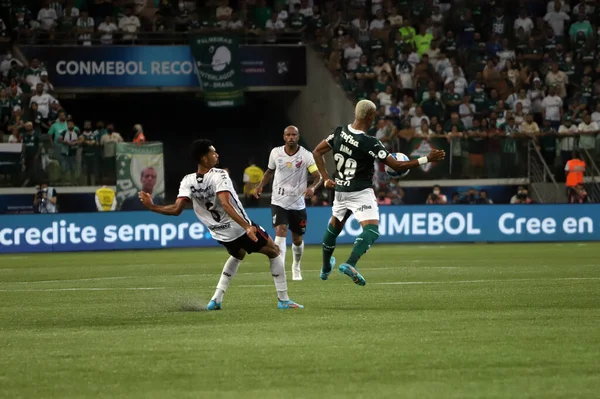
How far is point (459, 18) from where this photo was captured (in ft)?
125

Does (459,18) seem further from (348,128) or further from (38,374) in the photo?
(38,374)

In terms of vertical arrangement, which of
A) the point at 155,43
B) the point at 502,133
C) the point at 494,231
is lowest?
the point at 494,231

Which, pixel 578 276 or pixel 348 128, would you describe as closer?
pixel 348 128

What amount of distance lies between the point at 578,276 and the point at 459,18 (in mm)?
21928

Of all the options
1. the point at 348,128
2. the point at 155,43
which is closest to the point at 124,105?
the point at 155,43

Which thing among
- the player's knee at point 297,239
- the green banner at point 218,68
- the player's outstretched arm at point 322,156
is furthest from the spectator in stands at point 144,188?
the player's outstretched arm at point 322,156

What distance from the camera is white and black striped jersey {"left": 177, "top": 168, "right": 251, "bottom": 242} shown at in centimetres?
1252

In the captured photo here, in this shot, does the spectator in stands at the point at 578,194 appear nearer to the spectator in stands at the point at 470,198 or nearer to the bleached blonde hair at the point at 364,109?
the spectator in stands at the point at 470,198

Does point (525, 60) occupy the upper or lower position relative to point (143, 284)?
upper

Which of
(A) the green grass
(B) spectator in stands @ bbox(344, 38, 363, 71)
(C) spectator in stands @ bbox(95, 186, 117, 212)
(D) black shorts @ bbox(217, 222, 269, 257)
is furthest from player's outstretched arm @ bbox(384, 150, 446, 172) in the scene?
(B) spectator in stands @ bbox(344, 38, 363, 71)

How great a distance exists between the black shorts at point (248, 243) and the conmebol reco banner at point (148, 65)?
78.8ft

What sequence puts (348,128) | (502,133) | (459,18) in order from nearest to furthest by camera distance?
(348,128) → (502,133) → (459,18)

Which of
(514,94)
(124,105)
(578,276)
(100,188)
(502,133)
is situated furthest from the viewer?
(124,105)

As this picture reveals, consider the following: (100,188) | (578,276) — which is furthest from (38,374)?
(100,188)
